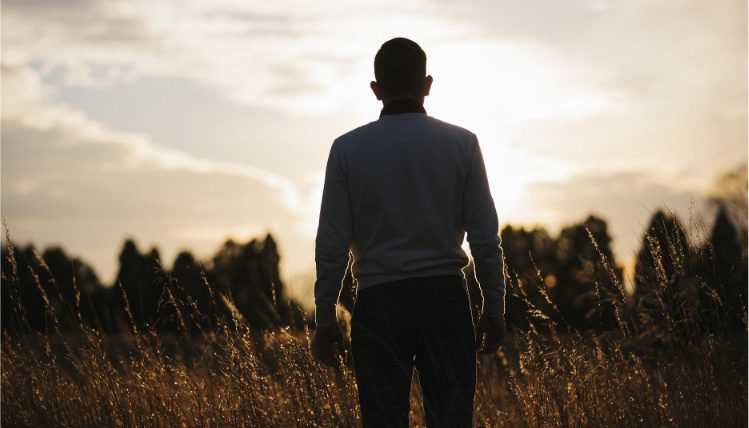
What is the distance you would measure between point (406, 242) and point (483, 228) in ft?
1.05

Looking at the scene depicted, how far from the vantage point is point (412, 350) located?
2.41 meters

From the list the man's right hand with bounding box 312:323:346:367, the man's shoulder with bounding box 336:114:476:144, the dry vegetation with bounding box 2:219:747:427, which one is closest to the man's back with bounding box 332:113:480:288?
the man's shoulder with bounding box 336:114:476:144

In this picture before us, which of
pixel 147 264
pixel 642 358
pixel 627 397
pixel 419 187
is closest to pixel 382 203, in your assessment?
pixel 419 187

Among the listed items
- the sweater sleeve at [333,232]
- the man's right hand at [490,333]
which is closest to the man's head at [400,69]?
the sweater sleeve at [333,232]

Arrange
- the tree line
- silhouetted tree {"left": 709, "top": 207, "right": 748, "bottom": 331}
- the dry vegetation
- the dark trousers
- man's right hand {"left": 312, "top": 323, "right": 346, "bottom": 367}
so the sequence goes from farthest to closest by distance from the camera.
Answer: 1. silhouetted tree {"left": 709, "top": 207, "right": 748, "bottom": 331}
2. the tree line
3. the dry vegetation
4. man's right hand {"left": 312, "top": 323, "right": 346, "bottom": 367}
5. the dark trousers

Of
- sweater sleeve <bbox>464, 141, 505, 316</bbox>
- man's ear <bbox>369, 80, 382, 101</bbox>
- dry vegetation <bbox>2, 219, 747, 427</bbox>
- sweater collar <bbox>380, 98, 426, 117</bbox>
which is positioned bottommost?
dry vegetation <bbox>2, 219, 747, 427</bbox>

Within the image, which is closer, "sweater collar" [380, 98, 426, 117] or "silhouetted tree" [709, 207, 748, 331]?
"sweater collar" [380, 98, 426, 117]

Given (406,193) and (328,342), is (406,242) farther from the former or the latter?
(328,342)

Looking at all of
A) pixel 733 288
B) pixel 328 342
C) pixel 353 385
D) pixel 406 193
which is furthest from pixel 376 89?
pixel 733 288

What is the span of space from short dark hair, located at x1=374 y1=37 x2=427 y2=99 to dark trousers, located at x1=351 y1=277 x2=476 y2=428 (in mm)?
719

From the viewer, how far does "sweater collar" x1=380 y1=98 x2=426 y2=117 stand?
2.47m

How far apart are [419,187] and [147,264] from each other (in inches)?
927

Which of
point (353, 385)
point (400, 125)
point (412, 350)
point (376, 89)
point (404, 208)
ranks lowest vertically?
point (353, 385)

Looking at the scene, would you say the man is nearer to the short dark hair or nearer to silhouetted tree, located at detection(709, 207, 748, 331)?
the short dark hair
